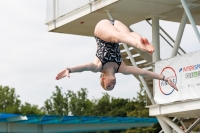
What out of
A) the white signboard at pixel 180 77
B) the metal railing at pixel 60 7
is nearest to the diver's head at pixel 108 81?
the white signboard at pixel 180 77

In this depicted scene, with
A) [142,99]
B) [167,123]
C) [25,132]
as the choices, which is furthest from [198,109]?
[142,99]

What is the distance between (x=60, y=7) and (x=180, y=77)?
5.96 metres

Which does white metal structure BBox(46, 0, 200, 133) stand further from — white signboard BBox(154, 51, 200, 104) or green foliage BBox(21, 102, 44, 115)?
green foliage BBox(21, 102, 44, 115)

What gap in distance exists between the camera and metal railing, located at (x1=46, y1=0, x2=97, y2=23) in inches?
965

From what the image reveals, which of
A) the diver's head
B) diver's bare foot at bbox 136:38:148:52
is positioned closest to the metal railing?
the diver's head

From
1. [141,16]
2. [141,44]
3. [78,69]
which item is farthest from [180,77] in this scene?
[141,44]

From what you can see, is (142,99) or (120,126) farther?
(142,99)

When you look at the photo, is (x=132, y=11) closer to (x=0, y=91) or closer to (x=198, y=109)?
(x=198, y=109)

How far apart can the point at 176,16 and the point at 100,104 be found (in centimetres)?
5278

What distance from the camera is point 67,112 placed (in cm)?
A: 7756

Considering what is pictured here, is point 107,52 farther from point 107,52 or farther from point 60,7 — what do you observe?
point 60,7

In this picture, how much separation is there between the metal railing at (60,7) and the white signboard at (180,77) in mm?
3902

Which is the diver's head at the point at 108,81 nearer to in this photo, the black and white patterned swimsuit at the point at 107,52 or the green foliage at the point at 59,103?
the black and white patterned swimsuit at the point at 107,52

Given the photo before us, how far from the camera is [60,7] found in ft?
82.5
